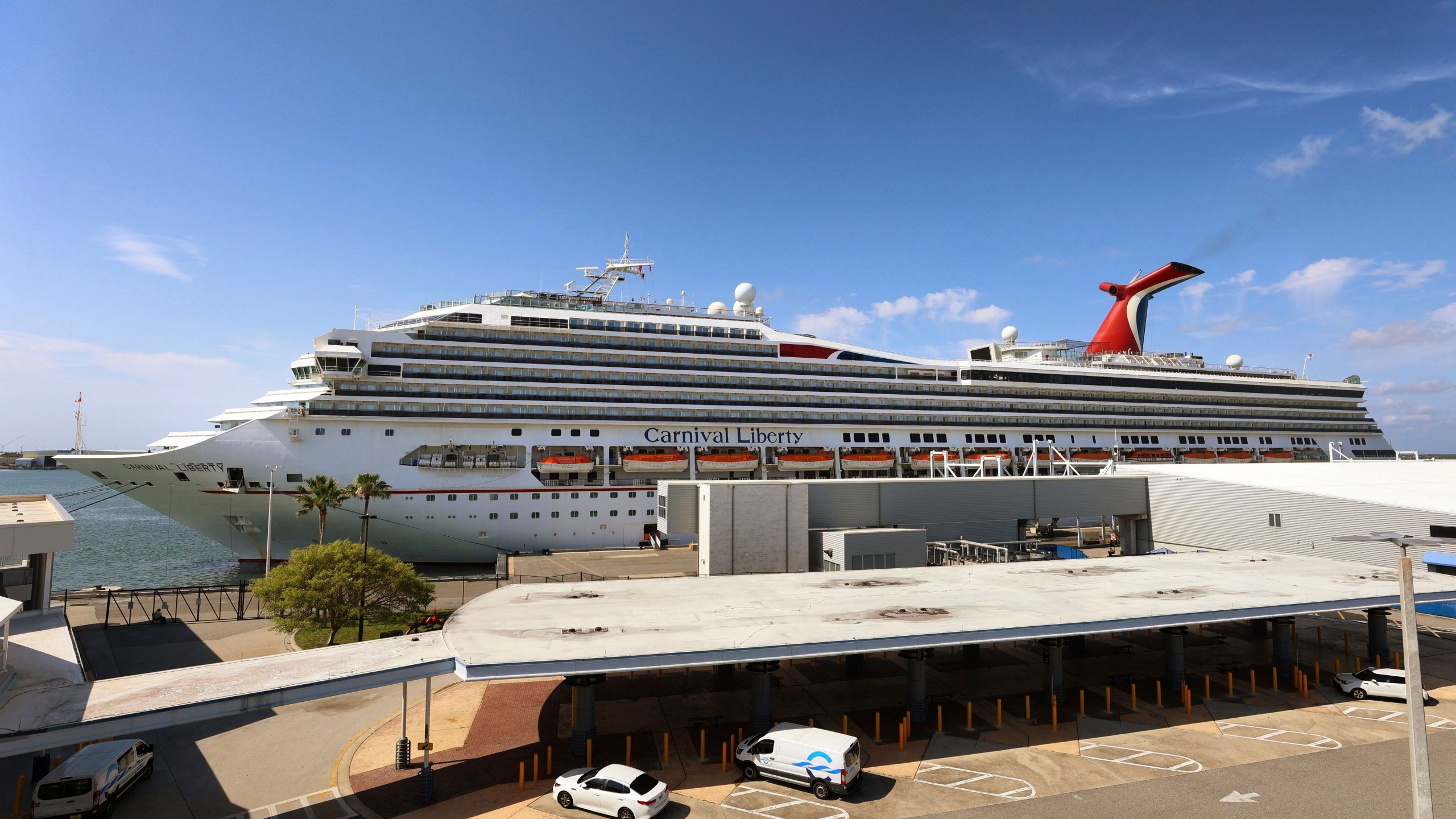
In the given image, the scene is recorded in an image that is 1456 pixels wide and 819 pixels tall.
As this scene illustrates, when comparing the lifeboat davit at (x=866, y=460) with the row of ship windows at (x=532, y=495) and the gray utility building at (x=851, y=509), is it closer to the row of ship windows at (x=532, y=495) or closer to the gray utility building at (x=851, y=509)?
the row of ship windows at (x=532, y=495)

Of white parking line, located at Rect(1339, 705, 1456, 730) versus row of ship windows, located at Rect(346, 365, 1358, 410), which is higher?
row of ship windows, located at Rect(346, 365, 1358, 410)

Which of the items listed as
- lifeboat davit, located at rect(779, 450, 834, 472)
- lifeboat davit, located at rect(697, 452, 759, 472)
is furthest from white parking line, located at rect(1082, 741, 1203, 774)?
lifeboat davit, located at rect(779, 450, 834, 472)

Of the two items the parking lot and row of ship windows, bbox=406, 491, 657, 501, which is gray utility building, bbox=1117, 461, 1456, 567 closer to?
the parking lot

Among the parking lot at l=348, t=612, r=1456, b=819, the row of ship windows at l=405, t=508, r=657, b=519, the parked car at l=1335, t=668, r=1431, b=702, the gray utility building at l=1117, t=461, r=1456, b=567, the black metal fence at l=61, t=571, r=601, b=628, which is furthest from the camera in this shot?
the row of ship windows at l=405, t=508, r=657, b=519

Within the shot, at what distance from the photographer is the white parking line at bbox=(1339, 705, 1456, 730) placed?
17.3m

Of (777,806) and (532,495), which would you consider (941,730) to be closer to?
(777,806)

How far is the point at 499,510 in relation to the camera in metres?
41.0

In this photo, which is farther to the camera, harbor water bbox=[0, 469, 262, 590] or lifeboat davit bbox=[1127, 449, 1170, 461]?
lifeboat davit bbox=[1127, 449, 1170, 461]

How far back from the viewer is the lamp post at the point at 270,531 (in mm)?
32125

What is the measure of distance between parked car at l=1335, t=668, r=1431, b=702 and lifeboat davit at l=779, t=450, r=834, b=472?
33.1 metres

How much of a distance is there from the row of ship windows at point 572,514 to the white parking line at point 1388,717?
109ft

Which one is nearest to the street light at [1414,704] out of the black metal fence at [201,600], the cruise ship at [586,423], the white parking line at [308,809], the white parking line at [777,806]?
the white parking line at [777,806]

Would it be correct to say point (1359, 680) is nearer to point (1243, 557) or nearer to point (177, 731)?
point (1243, 557)

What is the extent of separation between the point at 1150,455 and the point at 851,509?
45854mm
